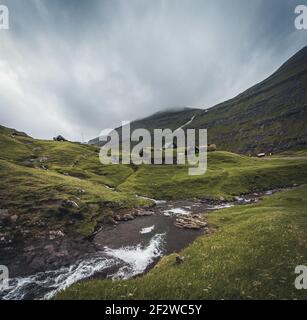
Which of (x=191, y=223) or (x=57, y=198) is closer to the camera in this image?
(x=191, y=223)

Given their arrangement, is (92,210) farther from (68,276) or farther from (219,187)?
(219,187)

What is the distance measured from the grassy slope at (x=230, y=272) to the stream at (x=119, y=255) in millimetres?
6327

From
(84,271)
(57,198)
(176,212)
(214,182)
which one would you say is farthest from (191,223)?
(214,182)

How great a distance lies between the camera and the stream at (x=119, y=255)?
30.4 m

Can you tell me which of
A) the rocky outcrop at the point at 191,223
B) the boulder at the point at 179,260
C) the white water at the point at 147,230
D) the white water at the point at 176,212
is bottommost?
the boulder at the point at 179,260

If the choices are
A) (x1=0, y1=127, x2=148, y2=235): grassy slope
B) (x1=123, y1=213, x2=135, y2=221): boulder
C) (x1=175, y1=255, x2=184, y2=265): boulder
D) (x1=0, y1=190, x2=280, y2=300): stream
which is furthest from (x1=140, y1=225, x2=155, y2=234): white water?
(x1=175, y1=255, x2=184, y2=265): boulder

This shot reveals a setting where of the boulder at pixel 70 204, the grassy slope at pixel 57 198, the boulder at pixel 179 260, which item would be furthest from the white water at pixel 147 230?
the boulder at pixel 179 260

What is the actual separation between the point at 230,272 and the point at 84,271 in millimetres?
18761

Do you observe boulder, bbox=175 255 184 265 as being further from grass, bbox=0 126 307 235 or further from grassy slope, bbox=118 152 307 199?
grassy slope, bbox=118 152 307 199

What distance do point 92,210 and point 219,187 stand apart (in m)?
44.5

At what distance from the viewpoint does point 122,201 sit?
2830 inches

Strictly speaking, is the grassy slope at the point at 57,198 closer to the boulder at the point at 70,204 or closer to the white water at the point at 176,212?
the boulder at the point at 70,204

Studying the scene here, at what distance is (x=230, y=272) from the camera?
2395 centimetres

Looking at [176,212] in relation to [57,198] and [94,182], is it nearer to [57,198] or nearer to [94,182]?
[57,198]
